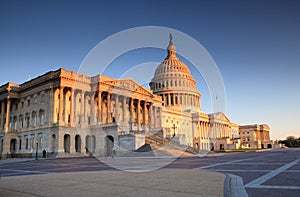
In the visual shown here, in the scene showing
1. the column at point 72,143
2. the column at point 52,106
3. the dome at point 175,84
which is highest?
the dome at point 175,84

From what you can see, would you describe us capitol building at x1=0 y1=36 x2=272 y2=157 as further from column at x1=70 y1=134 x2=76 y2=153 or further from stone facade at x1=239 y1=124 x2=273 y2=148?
stone facade at x1=239 y1=124 x2=273 y2=148

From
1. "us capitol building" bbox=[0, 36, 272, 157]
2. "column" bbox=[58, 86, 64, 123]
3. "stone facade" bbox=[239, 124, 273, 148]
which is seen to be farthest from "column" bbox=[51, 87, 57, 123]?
"stone facade" bbox=[239, 124, 273, 148]

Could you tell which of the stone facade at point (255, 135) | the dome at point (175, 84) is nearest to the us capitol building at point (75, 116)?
the dome at point (175, 84)

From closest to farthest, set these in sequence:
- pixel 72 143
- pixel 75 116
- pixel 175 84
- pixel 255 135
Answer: pixel 72 143 → pixel 75 116 → pixel 175 84 → pixel 255 135

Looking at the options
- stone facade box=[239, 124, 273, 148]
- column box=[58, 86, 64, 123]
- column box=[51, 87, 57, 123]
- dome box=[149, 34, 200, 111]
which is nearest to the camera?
column box=[58, 86, 64, 123]

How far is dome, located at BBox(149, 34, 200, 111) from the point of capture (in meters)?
121

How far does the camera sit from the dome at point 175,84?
397 feet

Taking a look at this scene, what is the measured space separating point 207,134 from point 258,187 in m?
115

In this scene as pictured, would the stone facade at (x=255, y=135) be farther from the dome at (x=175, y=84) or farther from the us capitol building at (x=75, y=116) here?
the us capitol building at (x=75, y=116)

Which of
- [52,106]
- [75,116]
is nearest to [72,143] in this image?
[75,116]

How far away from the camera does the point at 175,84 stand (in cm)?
Result: 12425

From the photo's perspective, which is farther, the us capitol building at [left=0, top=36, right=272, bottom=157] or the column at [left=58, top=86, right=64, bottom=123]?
the column at [left=58, top=86, right=64, bottom=123]

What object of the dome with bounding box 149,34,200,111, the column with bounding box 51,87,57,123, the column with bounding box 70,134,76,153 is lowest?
the column with bounding box 70,134,76,153

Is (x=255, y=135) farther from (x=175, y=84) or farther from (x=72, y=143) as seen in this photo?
(x=72, y=143)
